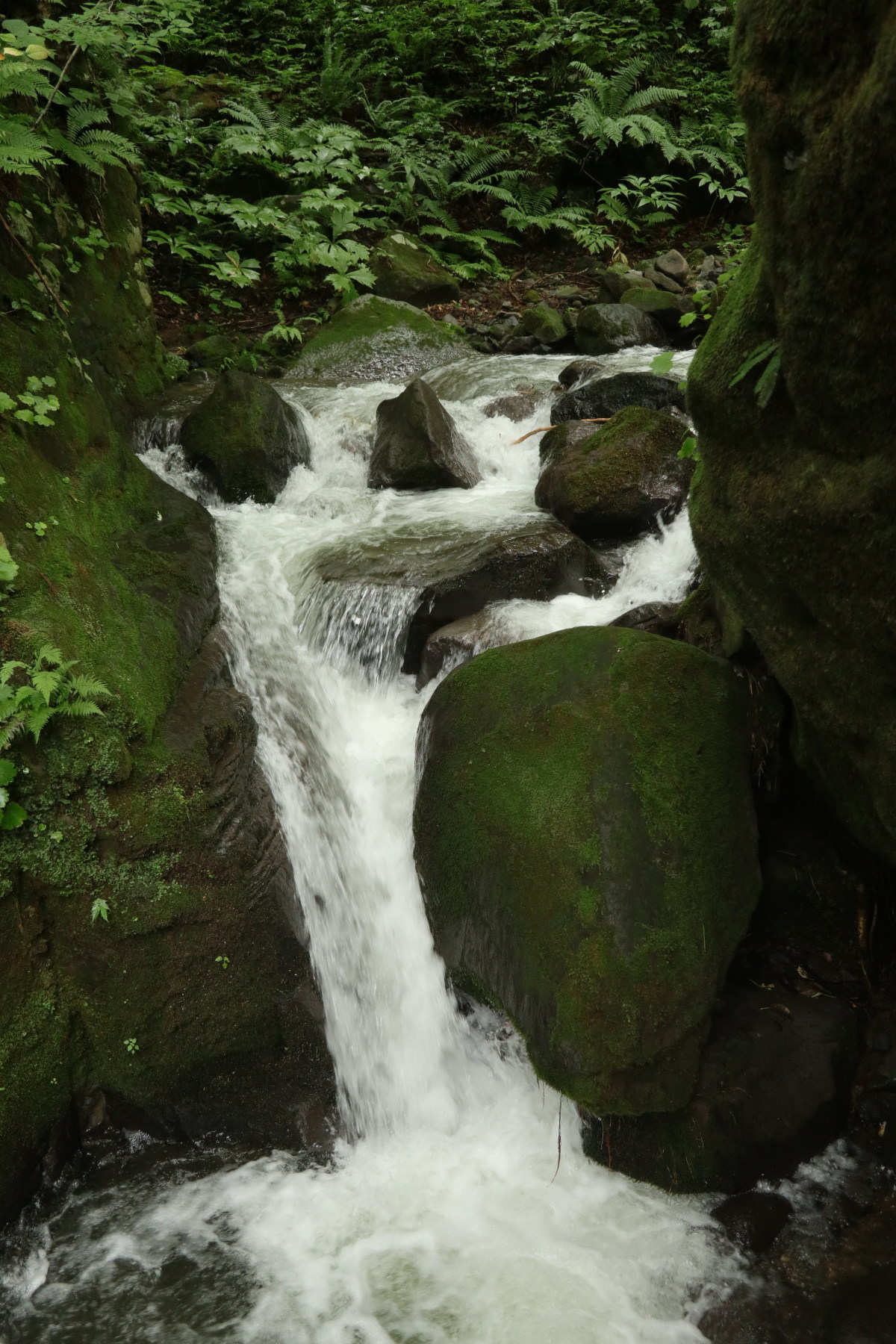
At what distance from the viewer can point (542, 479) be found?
6.84m

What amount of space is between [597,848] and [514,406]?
592 cm

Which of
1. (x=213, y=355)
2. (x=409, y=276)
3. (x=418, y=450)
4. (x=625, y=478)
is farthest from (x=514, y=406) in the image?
(x=409, y=276)

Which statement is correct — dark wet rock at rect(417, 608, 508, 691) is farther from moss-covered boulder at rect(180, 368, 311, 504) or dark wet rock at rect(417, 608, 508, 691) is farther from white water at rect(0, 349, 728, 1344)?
moss-covered boulder at rect(180, 368, 311, 504)

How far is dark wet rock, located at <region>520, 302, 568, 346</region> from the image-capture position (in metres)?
10.7

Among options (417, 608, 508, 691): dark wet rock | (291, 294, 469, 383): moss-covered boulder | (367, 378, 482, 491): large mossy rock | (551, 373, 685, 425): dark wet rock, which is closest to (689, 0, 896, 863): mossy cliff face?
(417, 608, 508, 691): dark wet rock

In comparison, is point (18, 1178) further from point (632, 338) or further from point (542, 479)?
point (632, 338)

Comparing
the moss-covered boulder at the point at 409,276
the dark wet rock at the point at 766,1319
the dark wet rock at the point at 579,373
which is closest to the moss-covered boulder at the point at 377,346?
the moss-covered boulder at the point at 409,276

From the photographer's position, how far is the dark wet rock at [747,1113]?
11.2 feet

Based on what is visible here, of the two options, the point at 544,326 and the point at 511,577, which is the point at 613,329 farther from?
the point at 511,577

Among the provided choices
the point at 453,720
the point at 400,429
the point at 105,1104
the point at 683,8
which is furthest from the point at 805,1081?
the point at 683,8

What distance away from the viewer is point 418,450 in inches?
288

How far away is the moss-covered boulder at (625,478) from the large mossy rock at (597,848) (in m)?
2.28

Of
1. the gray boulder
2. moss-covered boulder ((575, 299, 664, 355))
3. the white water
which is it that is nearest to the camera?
the white water

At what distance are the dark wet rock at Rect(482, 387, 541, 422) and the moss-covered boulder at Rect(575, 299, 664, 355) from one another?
7.63 ft
